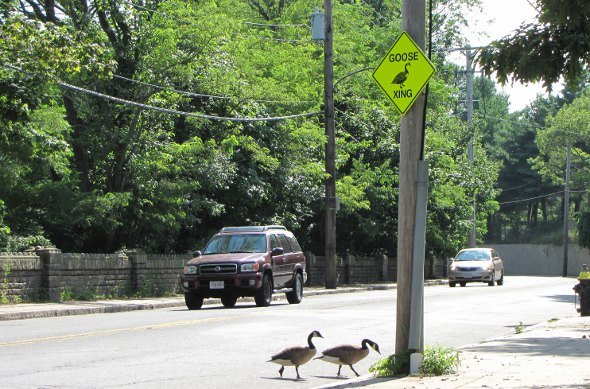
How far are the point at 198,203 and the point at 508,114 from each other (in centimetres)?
8440

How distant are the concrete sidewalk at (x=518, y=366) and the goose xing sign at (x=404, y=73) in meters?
3.02

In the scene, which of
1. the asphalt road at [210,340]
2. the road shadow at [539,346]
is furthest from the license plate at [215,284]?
the road shadow at [539,346]

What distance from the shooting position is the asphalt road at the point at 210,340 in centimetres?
1103

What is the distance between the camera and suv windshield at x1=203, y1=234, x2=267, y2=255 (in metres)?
24.5

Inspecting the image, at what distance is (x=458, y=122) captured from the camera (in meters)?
53.0

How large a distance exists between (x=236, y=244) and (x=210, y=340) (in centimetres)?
967

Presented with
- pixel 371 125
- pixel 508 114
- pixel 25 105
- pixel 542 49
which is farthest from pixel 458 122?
pixel 508 114

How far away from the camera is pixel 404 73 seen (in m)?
11.1

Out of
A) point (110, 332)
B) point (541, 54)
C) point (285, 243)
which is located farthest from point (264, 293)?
point (541, 54)

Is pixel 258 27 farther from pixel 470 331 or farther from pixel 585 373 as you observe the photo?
pixel 585 373

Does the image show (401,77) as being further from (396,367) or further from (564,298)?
(564,298)

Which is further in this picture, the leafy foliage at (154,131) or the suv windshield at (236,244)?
the suv windshield at (236,244)

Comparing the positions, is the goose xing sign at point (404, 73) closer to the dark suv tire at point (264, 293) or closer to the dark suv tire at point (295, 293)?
the dark suv tire at point (264, 293)

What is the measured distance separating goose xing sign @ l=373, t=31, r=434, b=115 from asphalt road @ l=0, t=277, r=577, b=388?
3.27 meters
